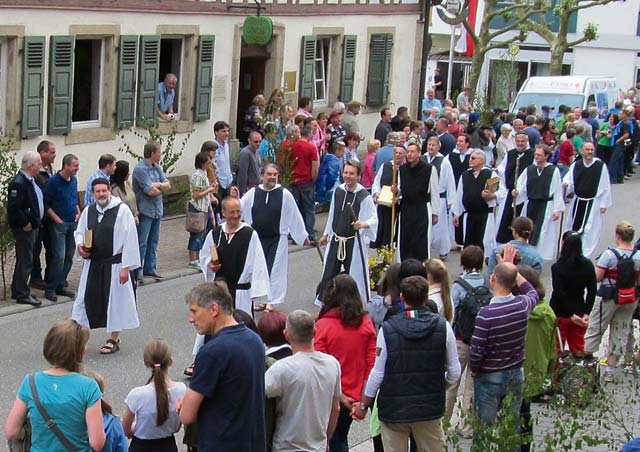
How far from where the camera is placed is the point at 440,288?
9.43 m

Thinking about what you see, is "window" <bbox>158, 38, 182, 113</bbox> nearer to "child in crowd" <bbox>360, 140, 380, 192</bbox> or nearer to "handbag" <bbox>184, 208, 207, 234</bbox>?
"child in crowd" <bbox>360, 140, 380, 192</bbox>

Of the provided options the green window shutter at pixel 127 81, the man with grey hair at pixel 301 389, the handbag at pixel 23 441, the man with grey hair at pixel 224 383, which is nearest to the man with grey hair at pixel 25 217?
the green window shutter at pixel 127 81

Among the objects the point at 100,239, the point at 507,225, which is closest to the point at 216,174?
the point at 507,225

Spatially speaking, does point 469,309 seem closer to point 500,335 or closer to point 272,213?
point 500,335

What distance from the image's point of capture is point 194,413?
A: 685cm

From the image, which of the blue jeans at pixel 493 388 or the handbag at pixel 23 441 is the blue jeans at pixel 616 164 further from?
the handbag at pixel 23 441

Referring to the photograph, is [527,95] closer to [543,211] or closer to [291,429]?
[543,211]

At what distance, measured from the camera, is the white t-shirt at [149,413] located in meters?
7.34

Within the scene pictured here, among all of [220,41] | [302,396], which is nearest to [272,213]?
[302,396]

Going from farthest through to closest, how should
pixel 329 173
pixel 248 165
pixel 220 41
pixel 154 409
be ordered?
pixel 220 41 < pixel 329 173 < pixel 248 165 < pixel 154 409

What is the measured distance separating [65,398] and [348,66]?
1939 centimetres

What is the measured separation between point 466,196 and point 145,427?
32.4 feet

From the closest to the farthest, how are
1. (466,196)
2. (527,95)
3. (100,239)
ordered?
1. (100,239)
2. (466,196)
3. (527,95)

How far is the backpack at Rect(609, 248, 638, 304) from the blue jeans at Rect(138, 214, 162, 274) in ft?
18.8
